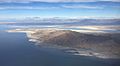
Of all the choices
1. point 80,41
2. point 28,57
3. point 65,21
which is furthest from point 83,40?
point 28,57

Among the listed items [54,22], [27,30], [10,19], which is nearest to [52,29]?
[54,22]

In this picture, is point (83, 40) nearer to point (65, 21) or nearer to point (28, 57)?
point (65, 21)

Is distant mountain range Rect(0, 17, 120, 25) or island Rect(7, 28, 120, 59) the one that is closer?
distant mountain range Rect(0, 17, 120, 25)

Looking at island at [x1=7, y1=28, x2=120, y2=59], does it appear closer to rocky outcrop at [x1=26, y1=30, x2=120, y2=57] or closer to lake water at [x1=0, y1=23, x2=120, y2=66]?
rocky outcrop at [x1=26, y1=30, x2=120, y2=57]

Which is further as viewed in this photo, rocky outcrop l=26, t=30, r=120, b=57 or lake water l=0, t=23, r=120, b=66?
rocky outcrop l=26, t=30, r=120, b=57

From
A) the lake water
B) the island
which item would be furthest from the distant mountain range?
the lake water

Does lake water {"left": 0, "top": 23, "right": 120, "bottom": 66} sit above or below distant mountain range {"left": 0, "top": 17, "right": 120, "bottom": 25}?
below

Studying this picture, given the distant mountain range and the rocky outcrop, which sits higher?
the distant mountain range

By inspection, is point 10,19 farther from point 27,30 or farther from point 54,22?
point 54,22

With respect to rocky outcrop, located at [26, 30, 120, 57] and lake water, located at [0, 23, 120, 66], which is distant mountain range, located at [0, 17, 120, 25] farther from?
lake water, located at [0, 23, 120, 66]
